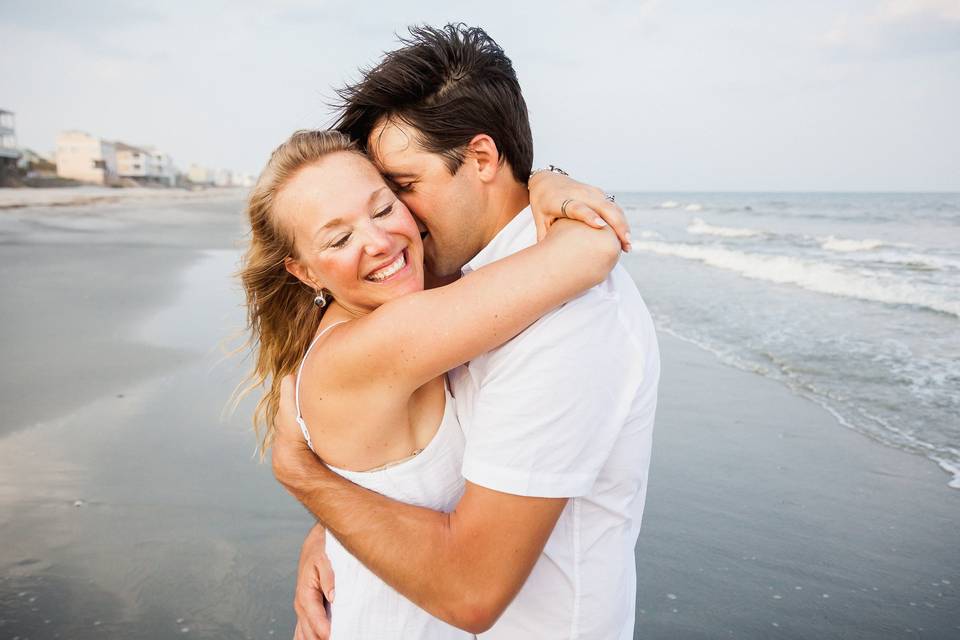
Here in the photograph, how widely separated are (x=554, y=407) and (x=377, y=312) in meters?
0.58

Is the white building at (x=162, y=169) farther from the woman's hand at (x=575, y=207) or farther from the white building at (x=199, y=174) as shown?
the woman's hand at (x=575, y=207)

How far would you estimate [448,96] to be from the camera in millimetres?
2277

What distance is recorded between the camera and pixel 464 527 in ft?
5.08

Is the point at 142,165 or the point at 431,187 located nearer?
the point at 431,187

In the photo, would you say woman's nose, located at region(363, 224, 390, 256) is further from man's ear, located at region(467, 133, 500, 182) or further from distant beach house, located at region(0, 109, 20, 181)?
distant beach house, located at region(0, 109, 20, 181)

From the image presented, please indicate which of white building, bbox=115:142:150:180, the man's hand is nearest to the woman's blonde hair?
the man's hand

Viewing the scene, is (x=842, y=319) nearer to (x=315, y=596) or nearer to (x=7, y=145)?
(x=315, y=596)

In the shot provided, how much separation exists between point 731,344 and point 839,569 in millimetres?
5425

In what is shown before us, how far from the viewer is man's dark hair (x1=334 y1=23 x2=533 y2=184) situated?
2.25m

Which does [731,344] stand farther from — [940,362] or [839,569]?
[839,569]

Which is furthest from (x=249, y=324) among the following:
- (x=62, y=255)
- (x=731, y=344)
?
(x=62, y=255)

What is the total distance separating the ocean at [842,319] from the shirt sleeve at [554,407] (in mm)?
4868

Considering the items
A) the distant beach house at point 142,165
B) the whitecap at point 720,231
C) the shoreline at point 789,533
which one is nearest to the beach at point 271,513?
the shoreline at point 789,533

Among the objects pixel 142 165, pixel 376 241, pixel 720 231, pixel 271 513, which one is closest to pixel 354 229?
pixel 376 241
